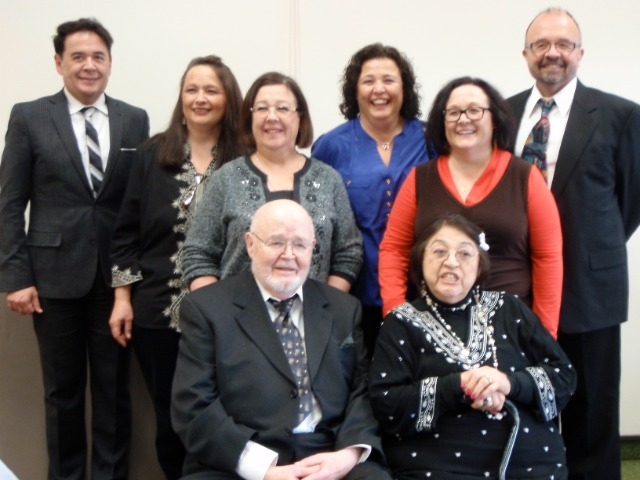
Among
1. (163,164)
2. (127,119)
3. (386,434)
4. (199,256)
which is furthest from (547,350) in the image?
(127,119)

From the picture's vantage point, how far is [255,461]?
6.79ft

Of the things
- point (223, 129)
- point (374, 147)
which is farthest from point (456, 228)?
point (223, 129)

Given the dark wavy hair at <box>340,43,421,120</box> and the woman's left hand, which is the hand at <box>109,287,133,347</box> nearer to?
the dark wavy hair at <box>340,43,421,120</box>

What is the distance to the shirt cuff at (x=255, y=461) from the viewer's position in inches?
81.3

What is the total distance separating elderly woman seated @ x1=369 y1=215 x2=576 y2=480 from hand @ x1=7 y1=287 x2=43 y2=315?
146cm

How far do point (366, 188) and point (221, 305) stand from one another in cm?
75

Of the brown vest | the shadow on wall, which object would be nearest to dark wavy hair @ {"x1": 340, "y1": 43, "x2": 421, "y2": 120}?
the brown vest

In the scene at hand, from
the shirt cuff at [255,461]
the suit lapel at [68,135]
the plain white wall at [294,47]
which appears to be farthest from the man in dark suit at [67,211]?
the shirt cuff at [255,461]

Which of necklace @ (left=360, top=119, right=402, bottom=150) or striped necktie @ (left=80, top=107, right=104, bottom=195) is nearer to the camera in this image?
necklace @ (left=360, top=119, right=402, bottom=150)

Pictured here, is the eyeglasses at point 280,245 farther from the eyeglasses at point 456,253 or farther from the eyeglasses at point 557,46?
the eyeglasses at point 557,46

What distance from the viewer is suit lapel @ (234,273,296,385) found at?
218 cm

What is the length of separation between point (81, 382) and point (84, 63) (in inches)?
50.5

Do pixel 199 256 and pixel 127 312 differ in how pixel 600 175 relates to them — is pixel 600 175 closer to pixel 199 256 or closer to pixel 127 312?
pixel 199 256

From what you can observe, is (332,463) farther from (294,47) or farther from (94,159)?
(294,47)
